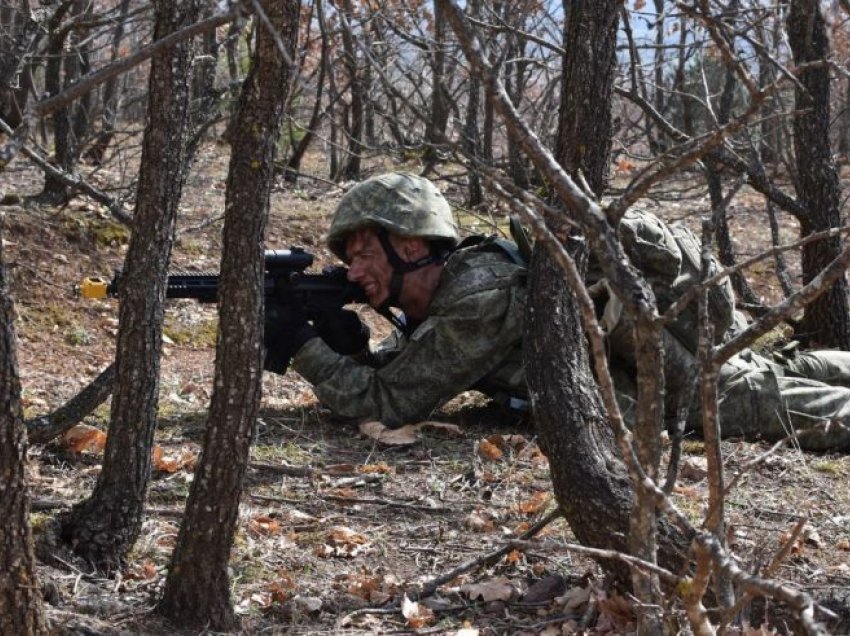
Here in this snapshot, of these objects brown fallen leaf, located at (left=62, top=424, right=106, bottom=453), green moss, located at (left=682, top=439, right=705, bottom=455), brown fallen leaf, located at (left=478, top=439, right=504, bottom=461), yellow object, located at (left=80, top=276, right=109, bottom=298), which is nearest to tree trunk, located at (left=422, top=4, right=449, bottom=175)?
green moss, located at (left=682, top=439, right=705, bottom=455)

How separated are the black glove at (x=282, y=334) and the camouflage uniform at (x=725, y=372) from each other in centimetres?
141

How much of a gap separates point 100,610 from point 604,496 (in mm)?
1394

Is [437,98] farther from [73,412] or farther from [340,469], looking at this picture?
[73,412]

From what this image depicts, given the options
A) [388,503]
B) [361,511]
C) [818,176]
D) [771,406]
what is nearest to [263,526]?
[361,511]

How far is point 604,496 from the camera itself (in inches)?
129

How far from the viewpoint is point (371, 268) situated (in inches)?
213

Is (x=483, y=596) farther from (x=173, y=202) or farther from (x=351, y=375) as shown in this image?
(x=351, y=375)

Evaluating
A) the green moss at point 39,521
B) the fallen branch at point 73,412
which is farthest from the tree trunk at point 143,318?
the fallen branch at point 73,412

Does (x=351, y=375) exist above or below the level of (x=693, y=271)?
below

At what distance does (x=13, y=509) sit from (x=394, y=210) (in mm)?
3083

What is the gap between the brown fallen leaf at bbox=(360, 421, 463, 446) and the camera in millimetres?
5121

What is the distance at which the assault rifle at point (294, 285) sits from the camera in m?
5.10

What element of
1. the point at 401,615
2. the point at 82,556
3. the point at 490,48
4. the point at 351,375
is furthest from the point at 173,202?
the point at 490,48

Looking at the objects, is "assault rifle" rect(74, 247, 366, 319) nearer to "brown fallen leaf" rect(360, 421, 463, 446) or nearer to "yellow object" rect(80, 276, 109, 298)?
"yellow object" rect(80, 276, 109, 298)
